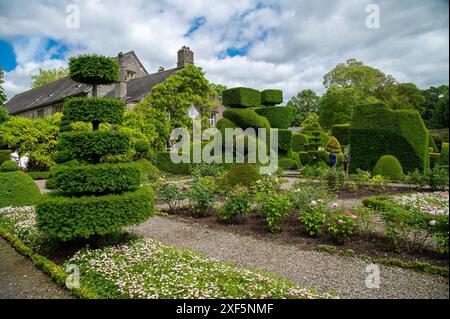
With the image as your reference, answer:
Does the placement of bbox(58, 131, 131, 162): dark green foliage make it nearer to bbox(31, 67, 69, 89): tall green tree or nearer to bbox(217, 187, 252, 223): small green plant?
bbox(217, 187, 252, 223): small green plant

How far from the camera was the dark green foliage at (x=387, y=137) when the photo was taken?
14.4m

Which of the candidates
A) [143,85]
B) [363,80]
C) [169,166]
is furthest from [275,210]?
[363,80]

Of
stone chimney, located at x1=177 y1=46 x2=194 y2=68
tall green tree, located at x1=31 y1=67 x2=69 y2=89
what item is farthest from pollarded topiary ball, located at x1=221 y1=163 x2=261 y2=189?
tall green tree, located at x1=31 y1=67 x2=69 y2=89

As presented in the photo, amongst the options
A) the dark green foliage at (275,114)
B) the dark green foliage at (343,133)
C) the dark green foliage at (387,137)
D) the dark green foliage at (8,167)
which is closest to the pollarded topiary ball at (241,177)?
the dark green foliage at (8,167)

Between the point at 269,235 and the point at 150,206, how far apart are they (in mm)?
2695

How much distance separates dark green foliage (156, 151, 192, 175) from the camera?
789 inches

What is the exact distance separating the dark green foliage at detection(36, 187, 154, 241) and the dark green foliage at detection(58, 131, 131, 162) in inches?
31.7

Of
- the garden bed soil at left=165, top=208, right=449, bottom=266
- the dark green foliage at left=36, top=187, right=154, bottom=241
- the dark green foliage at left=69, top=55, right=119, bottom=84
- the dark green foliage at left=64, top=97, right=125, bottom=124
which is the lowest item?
the garden bed soil at left=165, top=208, right=449, bottom=266

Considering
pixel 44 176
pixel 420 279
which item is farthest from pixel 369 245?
pixel 44 176

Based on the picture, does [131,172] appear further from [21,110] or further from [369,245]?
[21,110]

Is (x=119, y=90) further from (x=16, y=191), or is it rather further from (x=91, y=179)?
(x=91, y=179)

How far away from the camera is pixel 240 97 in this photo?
21672 mm

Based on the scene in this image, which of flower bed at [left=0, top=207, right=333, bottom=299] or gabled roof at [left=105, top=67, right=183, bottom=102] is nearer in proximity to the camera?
flower bed at [left=0, top=207, right=333, bottom=299]

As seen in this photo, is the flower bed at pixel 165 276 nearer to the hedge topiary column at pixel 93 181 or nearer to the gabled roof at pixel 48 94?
the hedge topiary column at pixel 93 181
